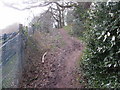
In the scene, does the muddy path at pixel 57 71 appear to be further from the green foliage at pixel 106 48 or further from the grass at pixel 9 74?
the green foliage at pixel 106 48

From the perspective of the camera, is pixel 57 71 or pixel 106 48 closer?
pixel 106 48

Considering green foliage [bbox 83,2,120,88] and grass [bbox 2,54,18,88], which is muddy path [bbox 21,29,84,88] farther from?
green foliage [bbox 83,2,120,88]

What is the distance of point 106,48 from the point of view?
7.67 ft

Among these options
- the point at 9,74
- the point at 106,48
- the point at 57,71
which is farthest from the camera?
the point at 57,71

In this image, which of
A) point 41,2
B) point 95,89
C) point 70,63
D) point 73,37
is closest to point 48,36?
point 73,37

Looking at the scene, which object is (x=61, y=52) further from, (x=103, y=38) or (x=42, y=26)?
(x=103, y=38)

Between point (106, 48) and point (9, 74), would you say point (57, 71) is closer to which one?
point (9, 74)

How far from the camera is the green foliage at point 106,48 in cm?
215

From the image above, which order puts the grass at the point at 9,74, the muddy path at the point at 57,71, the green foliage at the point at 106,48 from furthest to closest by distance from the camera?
the muddy path at the point at 57,71
the grass at the point at 9,74
the green foliage at the point at 106,48

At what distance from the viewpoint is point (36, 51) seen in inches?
195

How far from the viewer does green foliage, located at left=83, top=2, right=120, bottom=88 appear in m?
2.15

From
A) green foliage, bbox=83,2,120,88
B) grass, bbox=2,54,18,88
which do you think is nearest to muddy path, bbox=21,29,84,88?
grass, bbox=2,54,18,88

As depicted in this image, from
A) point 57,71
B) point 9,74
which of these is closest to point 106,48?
point 9,74

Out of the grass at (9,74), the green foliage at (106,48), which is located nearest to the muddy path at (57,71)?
the grass at (9,74)
